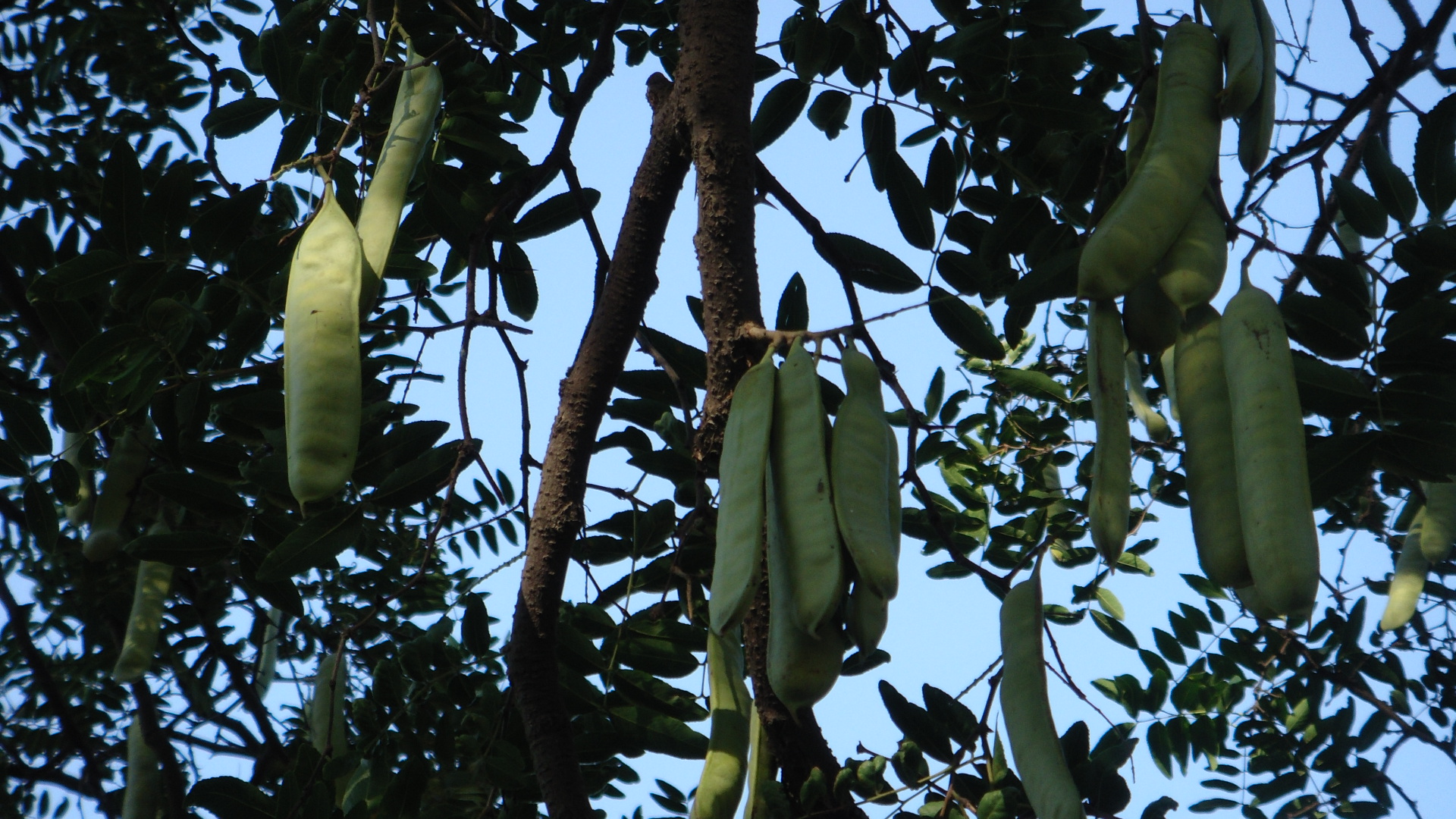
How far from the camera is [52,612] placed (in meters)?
3.12

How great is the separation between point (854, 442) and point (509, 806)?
1109 millimetres

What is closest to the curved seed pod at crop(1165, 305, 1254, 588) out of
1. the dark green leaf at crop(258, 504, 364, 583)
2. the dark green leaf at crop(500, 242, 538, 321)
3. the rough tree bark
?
the rough tree bark

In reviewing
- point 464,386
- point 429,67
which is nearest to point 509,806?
point 464,386

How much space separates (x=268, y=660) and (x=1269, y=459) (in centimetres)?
318

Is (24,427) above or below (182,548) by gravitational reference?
above

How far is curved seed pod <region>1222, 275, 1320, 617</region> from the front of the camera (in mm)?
1020

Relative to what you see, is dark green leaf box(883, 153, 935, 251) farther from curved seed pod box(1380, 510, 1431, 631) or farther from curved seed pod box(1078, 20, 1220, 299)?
curved seed pod box(1380, 510, 1431, 631)

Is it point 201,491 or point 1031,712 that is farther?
point 201,491

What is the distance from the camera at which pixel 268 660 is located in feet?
11.4

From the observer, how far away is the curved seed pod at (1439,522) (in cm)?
218

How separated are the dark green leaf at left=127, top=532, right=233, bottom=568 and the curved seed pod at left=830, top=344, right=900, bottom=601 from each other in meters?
1.31

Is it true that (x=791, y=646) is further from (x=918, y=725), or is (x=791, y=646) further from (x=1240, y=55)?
(x=1240, y=55)

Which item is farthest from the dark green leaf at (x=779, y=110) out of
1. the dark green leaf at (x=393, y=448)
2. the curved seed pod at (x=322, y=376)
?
the curved seed pod at (x=322, y=376)

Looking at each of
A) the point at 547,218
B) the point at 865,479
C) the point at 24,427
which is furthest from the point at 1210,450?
the point at 24,427
